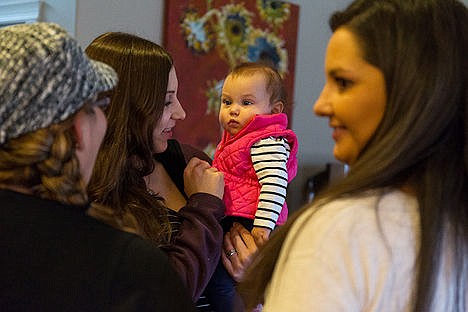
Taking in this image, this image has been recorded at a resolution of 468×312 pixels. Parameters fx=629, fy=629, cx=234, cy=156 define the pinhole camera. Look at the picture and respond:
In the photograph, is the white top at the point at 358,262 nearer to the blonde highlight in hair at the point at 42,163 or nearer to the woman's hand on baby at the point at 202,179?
the blonde highlight in hair at the point at 42,163

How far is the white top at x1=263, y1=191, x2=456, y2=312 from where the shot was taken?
86 cm

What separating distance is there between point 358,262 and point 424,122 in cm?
22

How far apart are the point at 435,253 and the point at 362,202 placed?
120 millimetres

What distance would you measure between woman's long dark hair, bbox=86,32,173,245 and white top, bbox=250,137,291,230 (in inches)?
13.9

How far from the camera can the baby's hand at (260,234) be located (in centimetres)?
174

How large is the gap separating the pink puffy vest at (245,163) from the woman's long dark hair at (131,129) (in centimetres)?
35

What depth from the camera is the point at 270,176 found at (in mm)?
1800

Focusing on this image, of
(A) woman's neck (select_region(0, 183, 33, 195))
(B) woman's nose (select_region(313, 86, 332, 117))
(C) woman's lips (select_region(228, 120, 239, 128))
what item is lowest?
(C) woman's lips (select_region(228, 120, 239, 128))

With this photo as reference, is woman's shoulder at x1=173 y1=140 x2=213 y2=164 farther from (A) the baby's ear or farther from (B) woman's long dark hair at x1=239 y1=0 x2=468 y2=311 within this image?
(B) woman's long dark hair at x1=239 y1=0 x2=468 y2=311

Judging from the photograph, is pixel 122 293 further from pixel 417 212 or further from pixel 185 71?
pixel 185 71

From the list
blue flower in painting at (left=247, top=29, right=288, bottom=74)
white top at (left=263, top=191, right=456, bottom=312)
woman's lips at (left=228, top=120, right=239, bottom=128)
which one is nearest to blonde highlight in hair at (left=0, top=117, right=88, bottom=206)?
white top at (left=263, top=191, right=456, bottom=312)

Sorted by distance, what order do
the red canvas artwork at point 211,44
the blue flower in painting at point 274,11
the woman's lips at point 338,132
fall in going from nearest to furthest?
the woman's lips at point 338,132 → the red canvas artwork at point 211,44 → the blue flower in painting at point 274,11

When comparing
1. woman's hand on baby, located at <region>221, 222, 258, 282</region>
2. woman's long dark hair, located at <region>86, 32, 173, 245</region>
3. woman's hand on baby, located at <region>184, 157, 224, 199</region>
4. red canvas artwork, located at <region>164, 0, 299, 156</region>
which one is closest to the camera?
woman's long dark hair, located at <region>86, 32, 173, 245</region>

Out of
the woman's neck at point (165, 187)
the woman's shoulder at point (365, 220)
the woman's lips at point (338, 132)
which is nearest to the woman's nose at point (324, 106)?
the woman's lips at point (338, 132)
